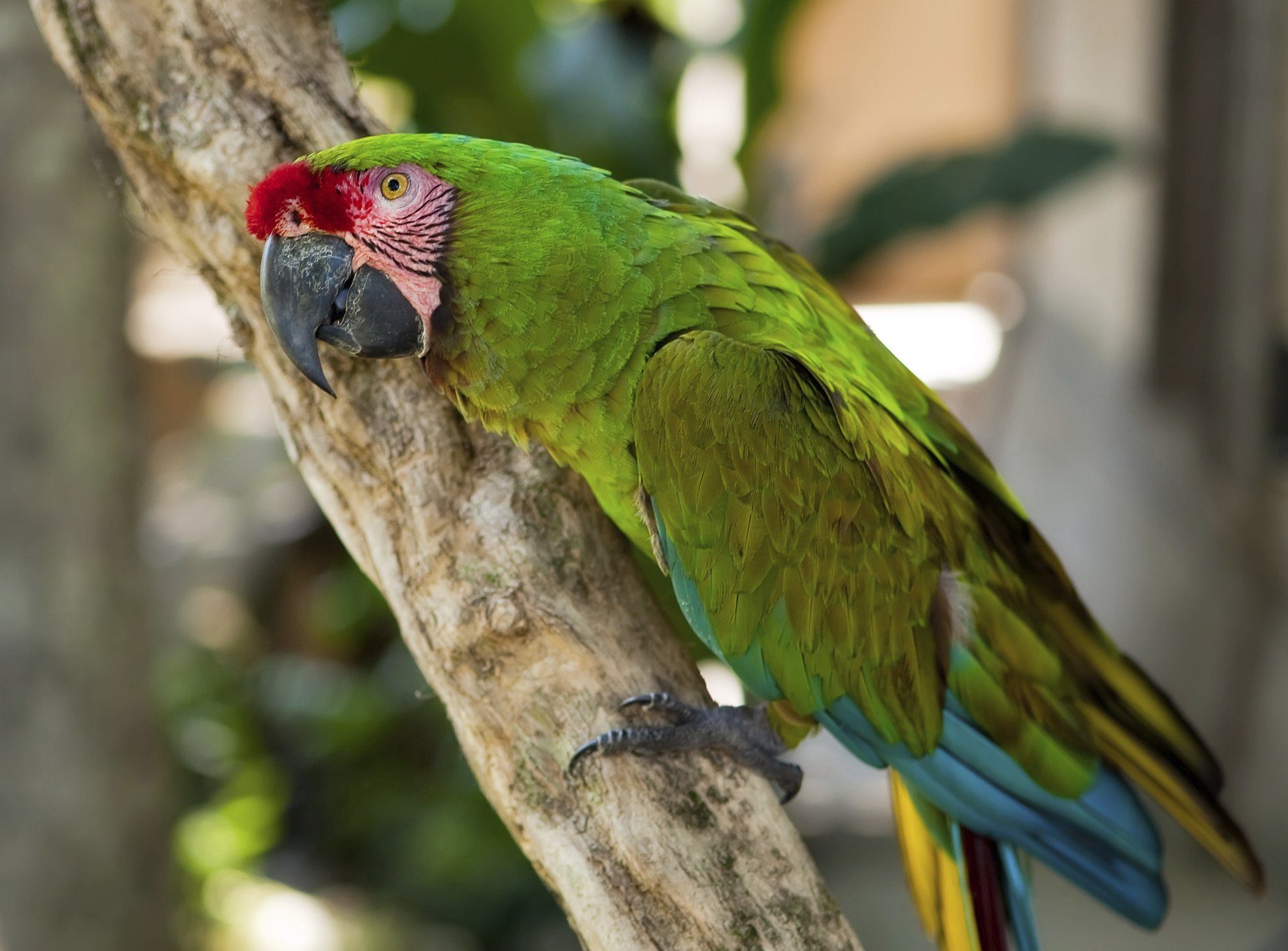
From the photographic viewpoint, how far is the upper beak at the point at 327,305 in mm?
1101

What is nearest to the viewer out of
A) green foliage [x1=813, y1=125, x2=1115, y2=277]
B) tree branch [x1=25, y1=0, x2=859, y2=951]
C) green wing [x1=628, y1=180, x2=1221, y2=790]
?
tree branch [x1=25, y1=0, x2=859, y2=951]

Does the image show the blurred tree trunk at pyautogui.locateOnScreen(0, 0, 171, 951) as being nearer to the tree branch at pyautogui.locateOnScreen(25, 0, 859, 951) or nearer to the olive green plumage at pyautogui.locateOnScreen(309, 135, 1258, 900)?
the tree branch at pyautogui.locateOnScreen(25, 0, 859, 951)

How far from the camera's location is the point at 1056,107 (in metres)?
4.51

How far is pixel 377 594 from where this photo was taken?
3.26 metres

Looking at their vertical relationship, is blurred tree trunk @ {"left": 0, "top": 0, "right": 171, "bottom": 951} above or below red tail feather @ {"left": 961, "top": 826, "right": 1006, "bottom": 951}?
above

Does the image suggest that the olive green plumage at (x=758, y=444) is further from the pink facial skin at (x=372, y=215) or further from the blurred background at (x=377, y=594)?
the blurred background at (x=377, y=594)

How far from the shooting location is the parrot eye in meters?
1.10

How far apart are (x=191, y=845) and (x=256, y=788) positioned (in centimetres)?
28

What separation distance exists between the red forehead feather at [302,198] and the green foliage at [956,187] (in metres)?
1.54

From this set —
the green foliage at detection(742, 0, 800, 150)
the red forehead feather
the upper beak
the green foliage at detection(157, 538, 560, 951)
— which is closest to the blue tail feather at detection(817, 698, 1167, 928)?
the upper beak

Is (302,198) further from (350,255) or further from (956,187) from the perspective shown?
(956,187)

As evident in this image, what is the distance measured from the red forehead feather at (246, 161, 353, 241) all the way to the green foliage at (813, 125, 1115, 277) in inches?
60.6

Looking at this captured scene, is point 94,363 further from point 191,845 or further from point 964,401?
point 964,401

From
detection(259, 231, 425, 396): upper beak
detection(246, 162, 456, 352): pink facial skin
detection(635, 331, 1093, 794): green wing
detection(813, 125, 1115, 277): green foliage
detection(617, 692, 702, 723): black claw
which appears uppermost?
detection(813, 125, 1115, 277): green foliage
